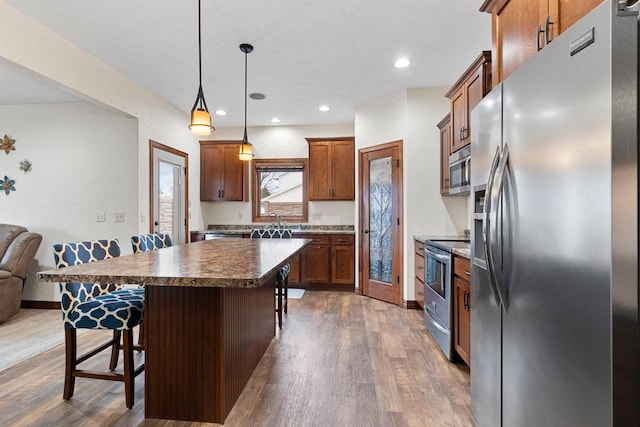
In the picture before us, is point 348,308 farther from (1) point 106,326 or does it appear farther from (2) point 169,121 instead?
(2) point 169,121

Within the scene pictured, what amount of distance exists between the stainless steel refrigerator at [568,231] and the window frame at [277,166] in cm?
437

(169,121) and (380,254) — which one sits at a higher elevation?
(169,121)

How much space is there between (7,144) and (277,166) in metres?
3.56

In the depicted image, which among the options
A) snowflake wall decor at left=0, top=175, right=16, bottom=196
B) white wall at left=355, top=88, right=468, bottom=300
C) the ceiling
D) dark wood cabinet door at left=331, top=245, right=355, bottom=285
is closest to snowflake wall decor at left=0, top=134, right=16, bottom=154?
snowflake wall decor at left=0, top=175, right=16, bottom=196

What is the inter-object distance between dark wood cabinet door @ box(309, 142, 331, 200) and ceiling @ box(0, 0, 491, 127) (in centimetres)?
105

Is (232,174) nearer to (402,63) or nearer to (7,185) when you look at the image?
(7,185)

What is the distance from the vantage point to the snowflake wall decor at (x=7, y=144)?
13.7 ft

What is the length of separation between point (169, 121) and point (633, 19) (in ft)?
16.0

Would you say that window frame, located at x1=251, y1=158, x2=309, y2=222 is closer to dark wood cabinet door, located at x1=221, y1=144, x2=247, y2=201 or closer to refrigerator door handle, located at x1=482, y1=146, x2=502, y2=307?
dark wood cabinet door, located at x1=221, y1=144, x2=247, y2=201

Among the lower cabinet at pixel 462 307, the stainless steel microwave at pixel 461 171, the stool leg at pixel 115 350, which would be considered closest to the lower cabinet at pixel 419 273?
the stainless steel microwave at pixel 461 171

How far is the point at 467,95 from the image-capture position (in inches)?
112

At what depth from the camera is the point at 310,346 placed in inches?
116

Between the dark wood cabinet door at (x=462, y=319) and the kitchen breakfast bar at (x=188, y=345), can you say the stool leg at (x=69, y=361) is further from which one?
the dark wood cabinet door at (x=462, y=319)

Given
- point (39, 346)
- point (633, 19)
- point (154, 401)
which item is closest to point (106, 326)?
point (154, 401)
